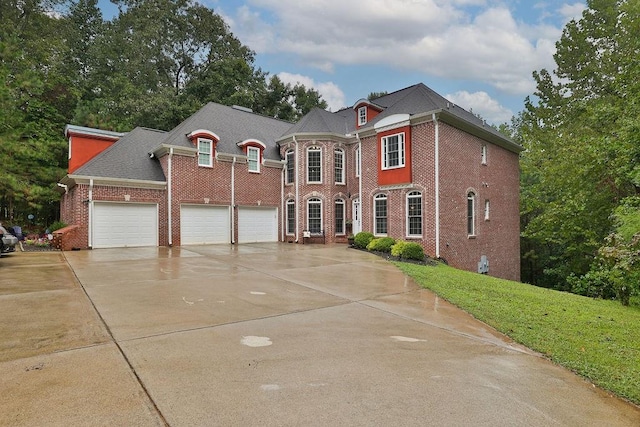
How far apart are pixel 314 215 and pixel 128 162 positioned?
9.58m

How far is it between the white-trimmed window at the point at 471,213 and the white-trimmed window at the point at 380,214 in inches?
153

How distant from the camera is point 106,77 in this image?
101 feet

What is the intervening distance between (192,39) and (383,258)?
103 ft

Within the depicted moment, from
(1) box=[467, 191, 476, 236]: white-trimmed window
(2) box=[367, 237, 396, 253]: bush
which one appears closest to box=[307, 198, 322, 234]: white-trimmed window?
(2) box=[367, 237, 396, 253]: bush

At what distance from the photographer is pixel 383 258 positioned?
42.9 ft

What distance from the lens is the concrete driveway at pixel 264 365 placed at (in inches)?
101

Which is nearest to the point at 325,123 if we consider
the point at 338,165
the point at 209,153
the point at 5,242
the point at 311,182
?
the point at 338,165

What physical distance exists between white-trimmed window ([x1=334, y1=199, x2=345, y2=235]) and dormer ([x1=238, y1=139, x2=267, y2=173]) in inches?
194

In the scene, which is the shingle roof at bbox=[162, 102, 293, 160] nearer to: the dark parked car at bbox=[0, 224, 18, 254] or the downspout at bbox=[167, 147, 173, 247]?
the downspout at bbox=[167, 147, 173, 247]

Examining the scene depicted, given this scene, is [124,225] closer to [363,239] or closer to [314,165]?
[314,165]

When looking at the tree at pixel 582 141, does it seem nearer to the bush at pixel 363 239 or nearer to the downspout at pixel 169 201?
the bush at pixel 363 239

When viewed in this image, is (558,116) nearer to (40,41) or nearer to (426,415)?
(426,415)

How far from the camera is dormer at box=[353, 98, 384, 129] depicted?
1795cm

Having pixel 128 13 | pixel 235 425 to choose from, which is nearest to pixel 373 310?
pixel 235 425
